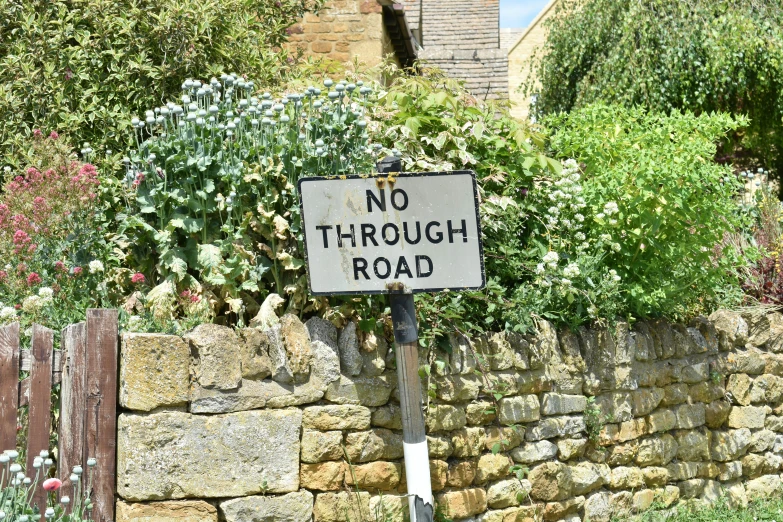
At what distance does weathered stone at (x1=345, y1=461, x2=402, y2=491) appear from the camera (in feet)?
13.5

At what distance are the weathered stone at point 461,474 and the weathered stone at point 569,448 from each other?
0.65 meters

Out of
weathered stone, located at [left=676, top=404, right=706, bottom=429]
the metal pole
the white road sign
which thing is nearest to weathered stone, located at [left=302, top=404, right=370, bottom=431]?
the metal pole

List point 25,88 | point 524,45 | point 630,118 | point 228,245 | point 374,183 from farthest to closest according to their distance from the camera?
point 524,45 < point 25,88 < point 630,118 < point 228,245 < point 374,183

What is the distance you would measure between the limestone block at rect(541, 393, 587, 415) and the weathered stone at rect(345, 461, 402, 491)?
3.34 feet

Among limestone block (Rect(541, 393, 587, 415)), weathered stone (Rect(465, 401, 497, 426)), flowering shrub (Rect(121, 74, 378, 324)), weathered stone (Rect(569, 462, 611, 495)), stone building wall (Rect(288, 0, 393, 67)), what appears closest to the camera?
flowering shrub (Rect(121, 74, 378, 324))

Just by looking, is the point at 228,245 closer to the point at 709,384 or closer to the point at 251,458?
the point at 251,458

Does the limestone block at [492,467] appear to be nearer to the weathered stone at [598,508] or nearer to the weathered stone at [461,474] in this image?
the weathered stone at [461,474]

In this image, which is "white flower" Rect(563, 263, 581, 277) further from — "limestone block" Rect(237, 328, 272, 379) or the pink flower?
the pink flower

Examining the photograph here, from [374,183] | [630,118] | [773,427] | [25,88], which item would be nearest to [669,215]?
[630,118]

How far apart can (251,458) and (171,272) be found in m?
0.98

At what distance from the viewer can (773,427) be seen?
648 centimetres

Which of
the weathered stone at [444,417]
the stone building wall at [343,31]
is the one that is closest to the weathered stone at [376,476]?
the weathered stone at [444,417]

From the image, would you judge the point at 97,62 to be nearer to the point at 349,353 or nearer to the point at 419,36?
the point at 349,353

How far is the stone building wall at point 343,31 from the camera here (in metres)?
10.2
